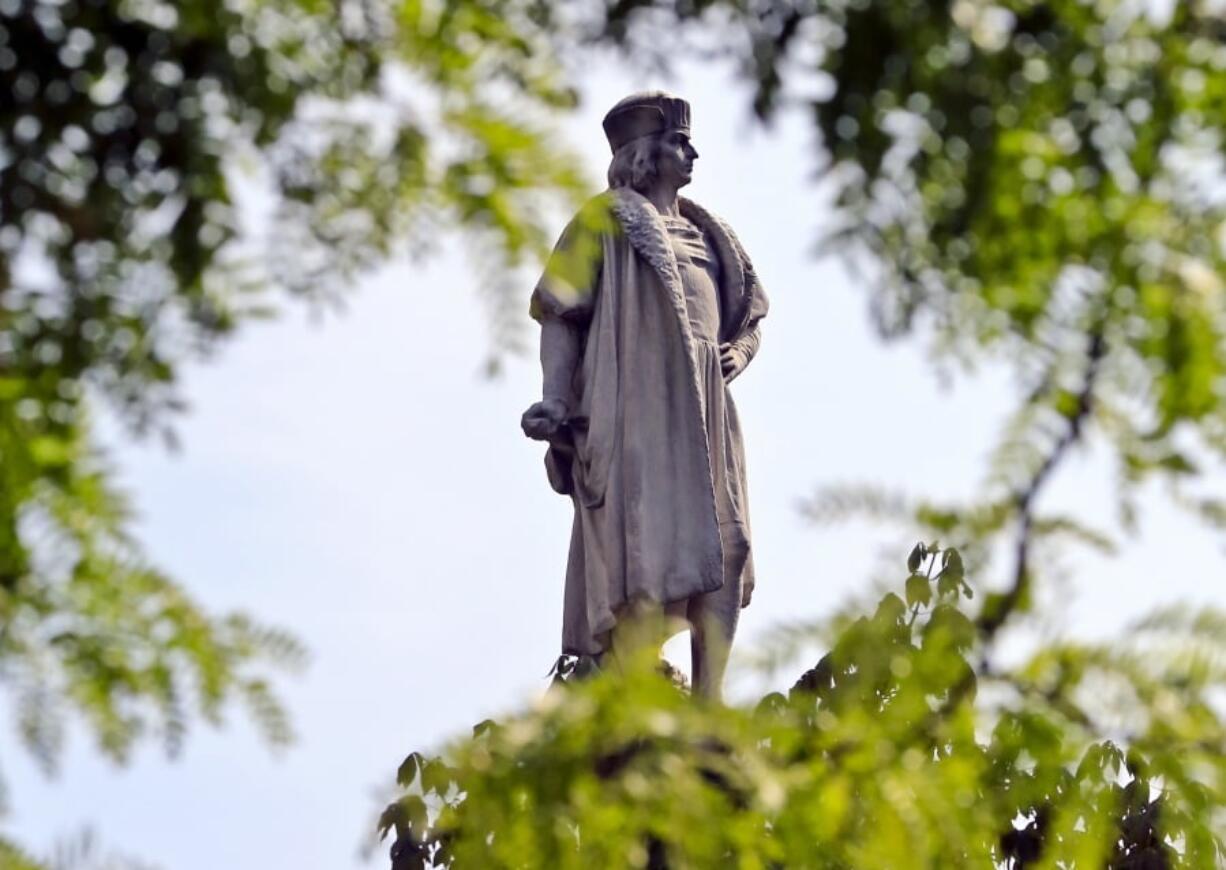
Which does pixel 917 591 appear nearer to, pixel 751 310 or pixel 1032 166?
pixel 1032 166

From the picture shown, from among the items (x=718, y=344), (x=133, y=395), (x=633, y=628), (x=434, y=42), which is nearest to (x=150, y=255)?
(x=133, y=395)

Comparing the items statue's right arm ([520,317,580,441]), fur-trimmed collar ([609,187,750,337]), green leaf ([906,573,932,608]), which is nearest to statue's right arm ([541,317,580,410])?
statue's right arm ([520,317,580,441])

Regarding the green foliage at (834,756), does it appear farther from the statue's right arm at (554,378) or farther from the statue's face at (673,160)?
the statue's face at (673,160)

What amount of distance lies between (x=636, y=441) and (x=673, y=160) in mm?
1170

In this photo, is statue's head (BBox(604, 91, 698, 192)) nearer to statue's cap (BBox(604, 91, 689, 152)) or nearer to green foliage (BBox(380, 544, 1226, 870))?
statue's cap (BBox(604, 91, 689, 152))

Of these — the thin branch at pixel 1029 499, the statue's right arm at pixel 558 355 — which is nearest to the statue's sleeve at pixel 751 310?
the statue's right arm at pixel 558 355

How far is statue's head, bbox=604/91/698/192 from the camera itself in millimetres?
9930

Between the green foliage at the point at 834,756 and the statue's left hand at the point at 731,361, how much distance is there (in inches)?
212

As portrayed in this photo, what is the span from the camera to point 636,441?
9391mm

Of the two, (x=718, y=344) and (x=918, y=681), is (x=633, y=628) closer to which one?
(x=718, y=344)

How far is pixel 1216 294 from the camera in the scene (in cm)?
390

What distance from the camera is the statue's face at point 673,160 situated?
9.94 meters

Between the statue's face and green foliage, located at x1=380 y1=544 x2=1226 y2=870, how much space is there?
18.5ft

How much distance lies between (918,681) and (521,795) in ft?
2.11
